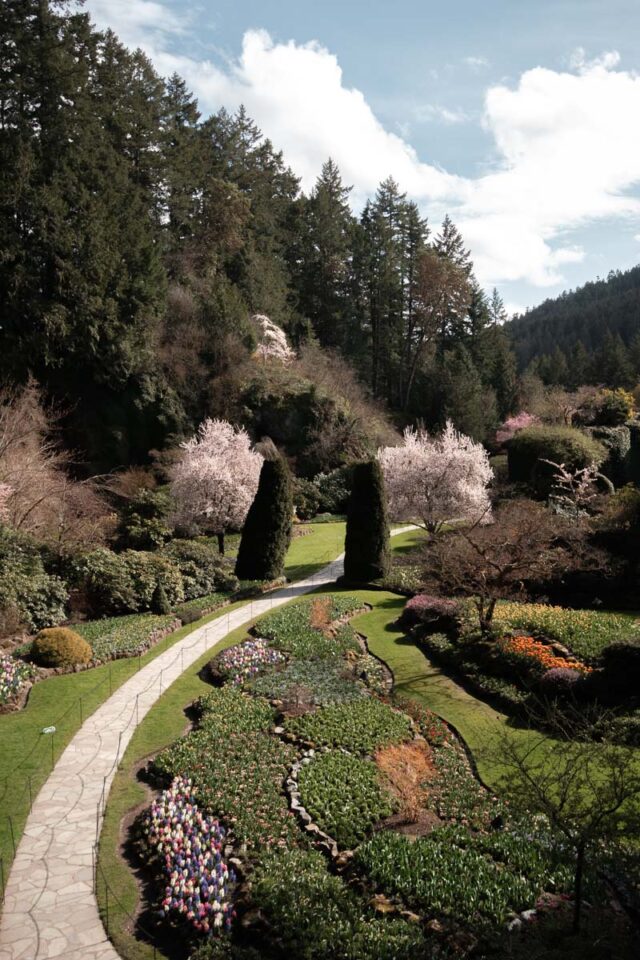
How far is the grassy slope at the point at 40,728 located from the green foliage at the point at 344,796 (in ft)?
16.0

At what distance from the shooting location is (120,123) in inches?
1667

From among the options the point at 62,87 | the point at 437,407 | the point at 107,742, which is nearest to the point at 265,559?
the point at 107,742

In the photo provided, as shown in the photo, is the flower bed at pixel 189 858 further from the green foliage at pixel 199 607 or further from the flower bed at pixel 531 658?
the green foliage at pixel 199 607

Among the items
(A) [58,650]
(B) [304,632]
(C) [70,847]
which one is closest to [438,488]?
(B) [304,632]

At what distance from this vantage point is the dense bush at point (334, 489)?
136 feet

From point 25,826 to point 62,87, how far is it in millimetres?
37983

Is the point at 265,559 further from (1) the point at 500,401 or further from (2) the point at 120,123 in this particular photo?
(1) the point at 500,401

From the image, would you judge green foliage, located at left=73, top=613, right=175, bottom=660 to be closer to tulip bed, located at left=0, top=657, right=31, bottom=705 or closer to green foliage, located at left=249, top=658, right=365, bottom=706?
tulip bed, located at left=0, top=657, right=31, bottom=705

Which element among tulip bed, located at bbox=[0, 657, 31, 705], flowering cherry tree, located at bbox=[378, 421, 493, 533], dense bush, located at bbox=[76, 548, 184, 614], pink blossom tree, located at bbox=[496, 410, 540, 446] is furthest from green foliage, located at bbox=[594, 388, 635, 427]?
tulip bed, located at bbox=[0, 657, 31, 705]

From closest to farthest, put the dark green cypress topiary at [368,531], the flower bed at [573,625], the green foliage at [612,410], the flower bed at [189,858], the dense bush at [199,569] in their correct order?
the flower bed at [189,858]
the flower bed at [573,625]
the dense bush at [199,569]
the dark green cypress topiary at [368,531]
the green foliage at [612,410]

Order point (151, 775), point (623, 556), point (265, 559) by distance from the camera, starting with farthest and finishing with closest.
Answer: point (265, 559), point (623, 556), point (151, 775)

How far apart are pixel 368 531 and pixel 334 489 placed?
16.0 m

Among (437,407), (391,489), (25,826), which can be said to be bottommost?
(25,826)

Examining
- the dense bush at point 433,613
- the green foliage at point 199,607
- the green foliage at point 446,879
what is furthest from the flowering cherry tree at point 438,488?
the green foliage at point 446,879
